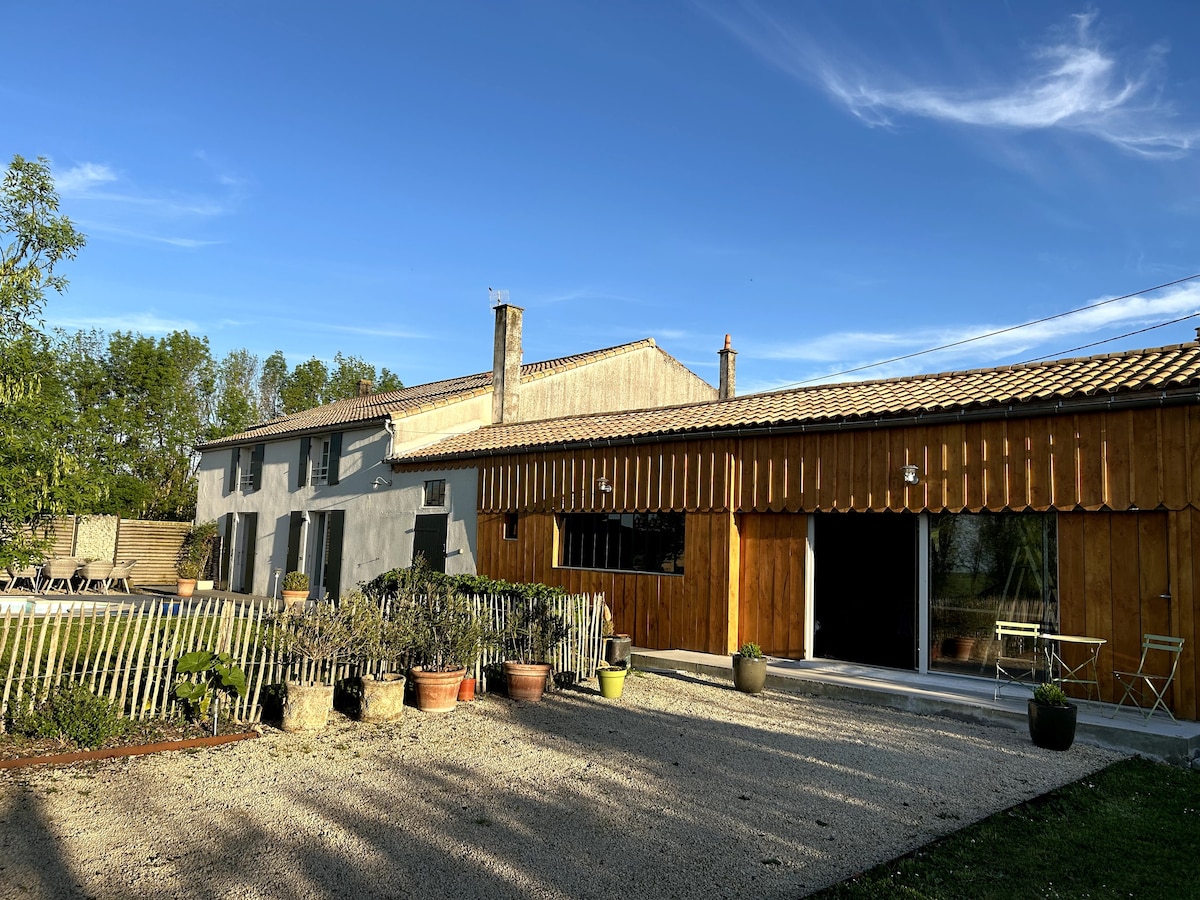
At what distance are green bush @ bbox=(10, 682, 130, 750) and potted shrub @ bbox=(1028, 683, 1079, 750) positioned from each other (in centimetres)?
843

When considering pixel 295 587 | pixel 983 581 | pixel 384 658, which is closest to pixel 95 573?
pixel 295 587

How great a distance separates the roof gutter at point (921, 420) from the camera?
888 centimetres

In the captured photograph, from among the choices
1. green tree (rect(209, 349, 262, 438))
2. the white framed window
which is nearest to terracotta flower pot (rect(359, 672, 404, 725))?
the white framed window

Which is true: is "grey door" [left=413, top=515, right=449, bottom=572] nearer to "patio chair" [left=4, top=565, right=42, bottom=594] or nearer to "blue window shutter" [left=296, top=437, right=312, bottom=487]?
"blue window shutter" [left=296, top=437, right=312, bottom=487]

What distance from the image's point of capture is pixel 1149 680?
29.0 ft

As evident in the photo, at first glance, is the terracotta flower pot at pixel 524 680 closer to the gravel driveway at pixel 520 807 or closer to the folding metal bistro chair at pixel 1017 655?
the gravel driveway at pixel 520 807

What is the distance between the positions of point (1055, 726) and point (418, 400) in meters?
19.4

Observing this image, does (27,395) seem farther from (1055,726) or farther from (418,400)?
(418,400)

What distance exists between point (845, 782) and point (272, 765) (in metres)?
4.69

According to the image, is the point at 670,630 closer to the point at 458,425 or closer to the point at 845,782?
the point at 845,782

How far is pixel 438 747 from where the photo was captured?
25.0ft

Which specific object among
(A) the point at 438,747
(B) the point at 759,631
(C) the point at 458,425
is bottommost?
(A) the point at 438,747

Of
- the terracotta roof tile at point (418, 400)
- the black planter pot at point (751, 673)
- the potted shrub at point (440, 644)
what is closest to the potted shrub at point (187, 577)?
the terracotta roof tile at point (418, 400)

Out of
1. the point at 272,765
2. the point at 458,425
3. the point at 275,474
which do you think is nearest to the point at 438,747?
the point at 272,765
